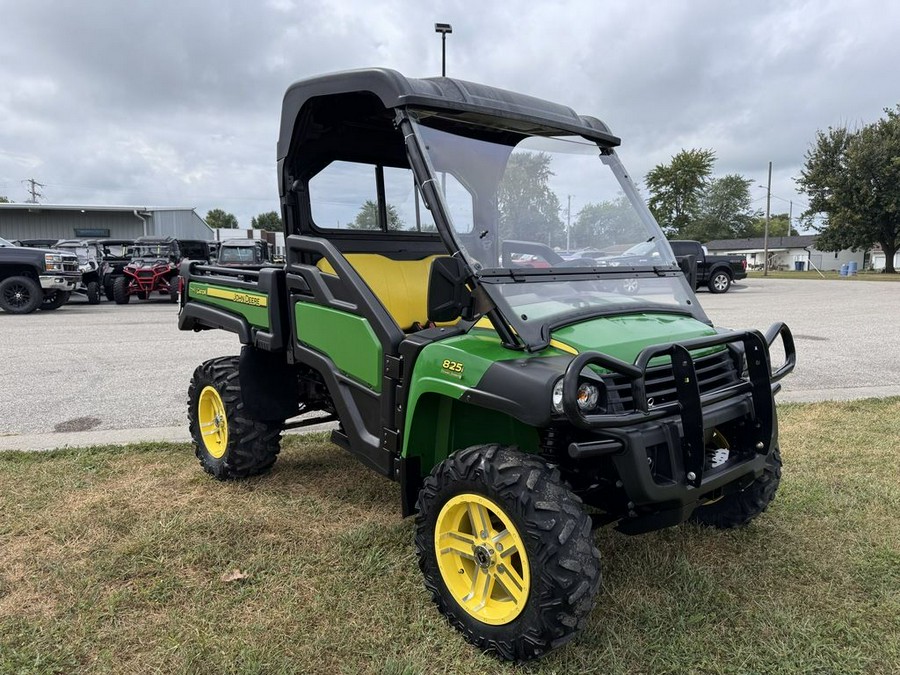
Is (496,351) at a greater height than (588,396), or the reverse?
(496,351)

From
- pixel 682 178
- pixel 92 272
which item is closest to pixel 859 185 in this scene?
pixel 682 178

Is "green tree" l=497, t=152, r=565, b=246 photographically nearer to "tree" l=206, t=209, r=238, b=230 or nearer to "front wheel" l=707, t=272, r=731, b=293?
"front wheel" l=707, t=272, r=731, b=293

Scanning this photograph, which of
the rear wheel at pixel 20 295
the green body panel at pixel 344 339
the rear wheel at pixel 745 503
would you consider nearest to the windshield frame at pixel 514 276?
the green body panel at pixel 344 339

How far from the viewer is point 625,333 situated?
8.60 feet

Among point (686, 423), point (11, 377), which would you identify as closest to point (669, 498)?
point (686, 423)

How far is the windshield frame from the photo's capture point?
99.4 inches

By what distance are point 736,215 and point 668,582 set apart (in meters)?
98.5

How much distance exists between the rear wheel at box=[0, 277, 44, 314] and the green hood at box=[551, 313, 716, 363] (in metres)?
15.2

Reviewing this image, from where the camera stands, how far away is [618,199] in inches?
136

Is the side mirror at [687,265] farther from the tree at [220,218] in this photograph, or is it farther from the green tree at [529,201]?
the tree at [220,218]

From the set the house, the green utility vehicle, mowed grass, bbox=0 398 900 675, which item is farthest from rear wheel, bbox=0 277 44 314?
the house

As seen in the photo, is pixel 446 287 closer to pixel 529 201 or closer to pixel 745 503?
pixel 529 201

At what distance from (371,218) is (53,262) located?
43.3 ft

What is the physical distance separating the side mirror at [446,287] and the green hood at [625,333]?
1.38 feet
